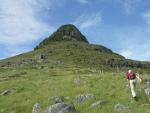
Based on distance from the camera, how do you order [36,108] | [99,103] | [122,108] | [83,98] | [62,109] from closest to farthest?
1. [62,109]
2. [122,108]
3. [99,103]
4. [83,98]
5. [36,108]

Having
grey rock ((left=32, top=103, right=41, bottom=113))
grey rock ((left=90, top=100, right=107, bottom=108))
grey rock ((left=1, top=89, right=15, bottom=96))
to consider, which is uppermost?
grey rock ((left=1, top=89, right=15, bottom=96))

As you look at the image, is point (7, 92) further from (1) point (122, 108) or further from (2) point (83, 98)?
(1) point (122, 108)

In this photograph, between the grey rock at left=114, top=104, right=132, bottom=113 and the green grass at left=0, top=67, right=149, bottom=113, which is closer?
the grey rock at left=114, top=104, right=132, bottom=113

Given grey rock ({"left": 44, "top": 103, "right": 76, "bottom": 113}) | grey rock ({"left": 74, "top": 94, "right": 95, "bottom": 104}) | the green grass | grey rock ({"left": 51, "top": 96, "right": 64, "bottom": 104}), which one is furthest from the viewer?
grey rock ({"left": 51, "top": 96, "right": 64, "bottom": 104})

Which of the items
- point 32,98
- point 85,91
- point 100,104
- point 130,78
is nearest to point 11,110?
point 32,98

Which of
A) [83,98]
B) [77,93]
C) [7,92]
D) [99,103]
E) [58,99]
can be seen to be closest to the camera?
[99,103]

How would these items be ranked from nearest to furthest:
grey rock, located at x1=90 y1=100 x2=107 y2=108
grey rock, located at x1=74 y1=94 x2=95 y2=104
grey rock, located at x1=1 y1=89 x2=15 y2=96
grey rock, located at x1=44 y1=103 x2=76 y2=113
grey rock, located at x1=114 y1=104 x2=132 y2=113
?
grey rock, located at x1=114 y1=104 x2=132 y2=113, grey rock, located at x1=44 y1=103 x2=76 y2=113, grey rock, located at x1=90 y1=100 x2=107 y2=108, grey rock, located at x1=74 y1=94 x2=95 y2=104, grey rock, located at x1=1 y1=89 x2=15 y2=96

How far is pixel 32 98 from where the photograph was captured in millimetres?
51000

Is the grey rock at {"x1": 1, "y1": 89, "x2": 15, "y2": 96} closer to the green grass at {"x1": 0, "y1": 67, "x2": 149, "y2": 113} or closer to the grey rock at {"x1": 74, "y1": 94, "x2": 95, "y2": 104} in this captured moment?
the green grass at {"x1": 0, "y1": 67, "x2": 149, "y2": 113}

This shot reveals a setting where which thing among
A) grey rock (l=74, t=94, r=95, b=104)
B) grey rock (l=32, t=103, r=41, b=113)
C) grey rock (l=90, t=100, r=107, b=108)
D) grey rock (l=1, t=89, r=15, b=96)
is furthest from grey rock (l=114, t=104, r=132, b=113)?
grey rock (l=1, t=89, r=15, b=96)

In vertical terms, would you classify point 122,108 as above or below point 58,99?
below

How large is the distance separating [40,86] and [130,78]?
19.9 m

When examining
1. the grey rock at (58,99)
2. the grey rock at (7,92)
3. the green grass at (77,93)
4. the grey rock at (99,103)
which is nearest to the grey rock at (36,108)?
the green grass at (77,93)

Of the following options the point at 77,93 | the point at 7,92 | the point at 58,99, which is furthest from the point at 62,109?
the point at 7,92
